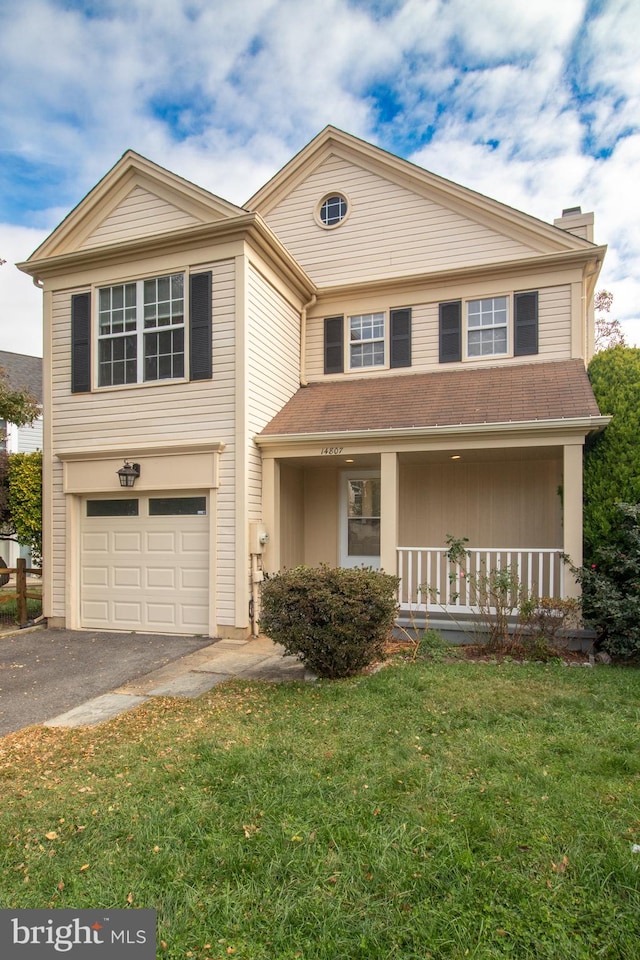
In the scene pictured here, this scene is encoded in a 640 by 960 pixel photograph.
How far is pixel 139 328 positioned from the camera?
899 centimetres

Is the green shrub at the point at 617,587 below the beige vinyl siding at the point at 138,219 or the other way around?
below

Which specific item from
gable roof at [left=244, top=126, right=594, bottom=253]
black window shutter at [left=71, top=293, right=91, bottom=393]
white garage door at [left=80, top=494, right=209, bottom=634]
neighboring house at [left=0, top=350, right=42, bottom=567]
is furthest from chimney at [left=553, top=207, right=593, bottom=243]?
neighboring house at [left=0, top=350, right=42, bottom=567]

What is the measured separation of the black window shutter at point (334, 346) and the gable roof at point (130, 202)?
305 cm

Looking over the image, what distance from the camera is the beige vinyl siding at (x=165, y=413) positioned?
8.38 m

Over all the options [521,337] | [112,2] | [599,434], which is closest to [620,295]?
[521,337]

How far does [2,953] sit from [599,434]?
7.86 metres

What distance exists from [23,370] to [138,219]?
1546 cm

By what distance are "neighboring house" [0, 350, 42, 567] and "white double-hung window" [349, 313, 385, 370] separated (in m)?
Result: 12.8

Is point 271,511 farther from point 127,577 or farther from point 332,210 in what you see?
point 332,210

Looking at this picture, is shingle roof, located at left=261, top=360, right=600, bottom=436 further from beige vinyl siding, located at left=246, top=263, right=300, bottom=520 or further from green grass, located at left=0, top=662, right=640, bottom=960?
green grass, located at left=0, top=662, right=640, bottom=960

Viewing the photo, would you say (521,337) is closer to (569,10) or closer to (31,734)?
(569,10)

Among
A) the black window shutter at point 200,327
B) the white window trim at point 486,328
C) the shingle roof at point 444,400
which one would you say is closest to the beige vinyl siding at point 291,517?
the shingle roof at point 444,400

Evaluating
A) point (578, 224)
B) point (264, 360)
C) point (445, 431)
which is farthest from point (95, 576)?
point (578, 224)

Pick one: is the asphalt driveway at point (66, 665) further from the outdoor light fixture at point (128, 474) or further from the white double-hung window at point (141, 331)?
the white double-hung window at point (141, 331)
